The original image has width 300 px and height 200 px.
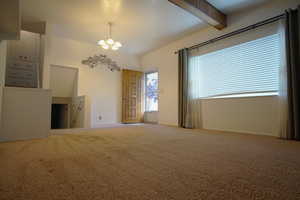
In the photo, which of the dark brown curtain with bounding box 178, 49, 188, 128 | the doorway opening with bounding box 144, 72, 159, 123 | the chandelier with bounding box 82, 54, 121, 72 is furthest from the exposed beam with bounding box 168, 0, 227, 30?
the chandelier with bounding box 82, 54, 121, 72

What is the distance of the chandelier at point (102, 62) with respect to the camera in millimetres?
4988

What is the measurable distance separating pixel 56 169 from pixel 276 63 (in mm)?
3668

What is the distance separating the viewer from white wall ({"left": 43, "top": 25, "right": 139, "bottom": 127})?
438 cm

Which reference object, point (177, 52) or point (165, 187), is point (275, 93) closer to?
Answer: point (177, 52)

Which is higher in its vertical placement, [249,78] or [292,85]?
[249,78]

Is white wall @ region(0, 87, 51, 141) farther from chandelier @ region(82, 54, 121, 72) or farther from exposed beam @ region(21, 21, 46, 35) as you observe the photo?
chandelier @ region(82, 54, 121, 72)

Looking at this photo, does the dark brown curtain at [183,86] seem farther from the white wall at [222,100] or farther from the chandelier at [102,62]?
the chandelier at [102,62]

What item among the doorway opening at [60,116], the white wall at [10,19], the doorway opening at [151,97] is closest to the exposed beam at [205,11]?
the white wall at [10,19]

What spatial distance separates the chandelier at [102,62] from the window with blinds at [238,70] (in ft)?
8.86

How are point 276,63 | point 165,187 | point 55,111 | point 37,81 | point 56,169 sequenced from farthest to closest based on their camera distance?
point 55,111 < point 37,81 < point 276,63 < point 56,169 < point 165,187

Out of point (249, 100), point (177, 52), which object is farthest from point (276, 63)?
point (177, 52)

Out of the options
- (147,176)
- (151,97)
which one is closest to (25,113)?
(147,176)

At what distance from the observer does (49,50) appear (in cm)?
427

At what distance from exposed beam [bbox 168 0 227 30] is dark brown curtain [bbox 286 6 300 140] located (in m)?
1.13
